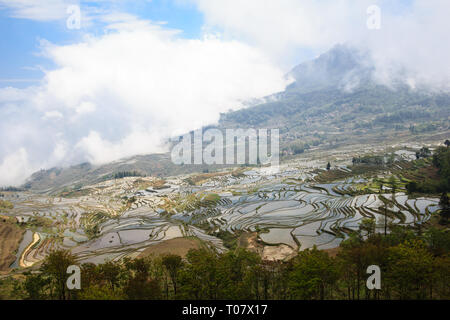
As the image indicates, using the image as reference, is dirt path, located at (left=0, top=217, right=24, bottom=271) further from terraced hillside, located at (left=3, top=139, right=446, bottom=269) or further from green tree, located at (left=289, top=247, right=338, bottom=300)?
green tree, located at (left=289, top=247, right=338, bottom=300)

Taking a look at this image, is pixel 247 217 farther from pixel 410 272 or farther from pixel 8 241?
pixel 8 241

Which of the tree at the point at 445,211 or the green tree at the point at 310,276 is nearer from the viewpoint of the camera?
the green tree at the point at 310,276

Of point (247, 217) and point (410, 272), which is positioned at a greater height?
point (410, 272)

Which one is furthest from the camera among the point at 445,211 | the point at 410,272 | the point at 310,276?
the point at 445,211

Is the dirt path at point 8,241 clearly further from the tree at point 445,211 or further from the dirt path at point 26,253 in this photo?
the tree at point 445,211

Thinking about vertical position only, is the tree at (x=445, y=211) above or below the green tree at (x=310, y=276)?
above

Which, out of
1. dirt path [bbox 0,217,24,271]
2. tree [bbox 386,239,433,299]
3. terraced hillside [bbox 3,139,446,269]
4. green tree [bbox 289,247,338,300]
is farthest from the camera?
dirt path [bbox 0,217,24,271]

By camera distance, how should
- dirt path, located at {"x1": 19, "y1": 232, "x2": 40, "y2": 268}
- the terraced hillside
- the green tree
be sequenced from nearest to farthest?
the green tree → dirt path, located at {"x1": 19, "y1": 232, "x2": 40, "y2": 268} → the terraced hillside

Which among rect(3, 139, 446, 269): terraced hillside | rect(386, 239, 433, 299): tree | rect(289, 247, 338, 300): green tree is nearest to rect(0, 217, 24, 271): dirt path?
rect(3, 139, 446, 269): terraced hillside

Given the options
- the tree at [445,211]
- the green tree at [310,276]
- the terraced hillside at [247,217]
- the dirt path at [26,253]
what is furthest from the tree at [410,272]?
the dirt path at [26,253]

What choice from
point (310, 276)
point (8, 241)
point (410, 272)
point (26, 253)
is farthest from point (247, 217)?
point (8, 241)
